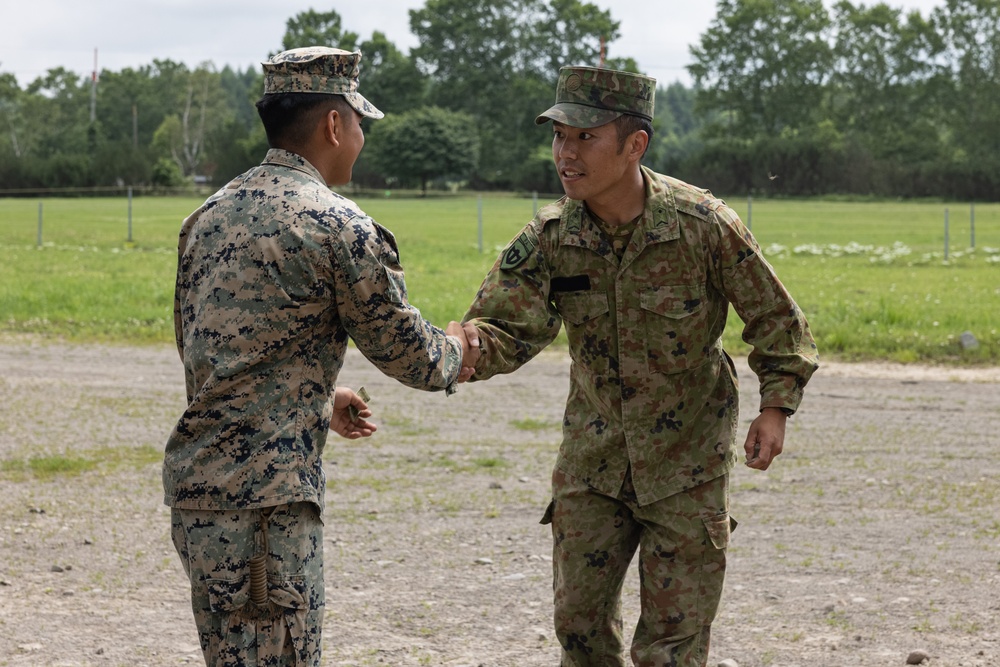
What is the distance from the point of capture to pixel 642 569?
402cm

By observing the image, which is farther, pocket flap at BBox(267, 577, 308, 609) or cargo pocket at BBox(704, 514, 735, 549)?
cargo pocket at BBox(704, 514, 735, 549)

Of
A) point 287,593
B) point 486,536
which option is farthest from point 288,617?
point 486,536

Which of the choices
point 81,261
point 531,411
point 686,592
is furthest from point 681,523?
point 81,261

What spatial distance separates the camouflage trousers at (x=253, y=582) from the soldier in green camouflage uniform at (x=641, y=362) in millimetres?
1037

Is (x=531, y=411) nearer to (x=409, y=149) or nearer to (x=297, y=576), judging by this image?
(x=297, y=576)

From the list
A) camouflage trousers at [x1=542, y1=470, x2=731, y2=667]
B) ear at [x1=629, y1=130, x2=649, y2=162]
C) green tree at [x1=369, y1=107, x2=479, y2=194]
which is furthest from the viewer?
green tree at [x1=369, y1=107, x2=479, y2=194]

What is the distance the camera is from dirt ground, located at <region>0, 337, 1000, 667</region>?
203 inches

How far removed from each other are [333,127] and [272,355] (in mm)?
675

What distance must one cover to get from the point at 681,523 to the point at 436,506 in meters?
3.51

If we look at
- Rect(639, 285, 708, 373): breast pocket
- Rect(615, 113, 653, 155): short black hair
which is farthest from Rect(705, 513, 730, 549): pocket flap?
Rect(615, 113, 653, 155): short black hair

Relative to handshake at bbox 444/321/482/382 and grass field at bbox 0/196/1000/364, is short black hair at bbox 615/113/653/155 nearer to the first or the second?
handshake at bbox 444/321/482/382

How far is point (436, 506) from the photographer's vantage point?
7285mm

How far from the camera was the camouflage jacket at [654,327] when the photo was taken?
13.0ft

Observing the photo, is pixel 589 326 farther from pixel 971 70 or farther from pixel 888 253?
pixel 971 70
